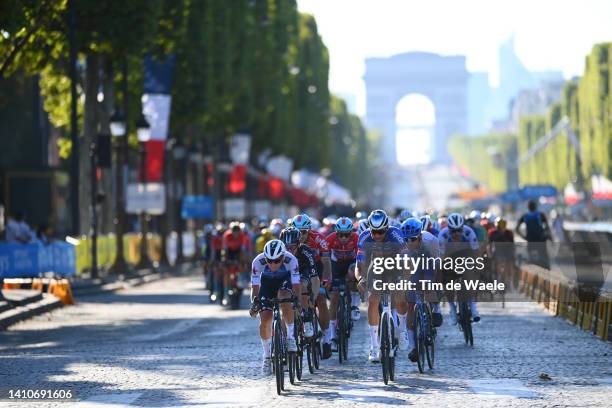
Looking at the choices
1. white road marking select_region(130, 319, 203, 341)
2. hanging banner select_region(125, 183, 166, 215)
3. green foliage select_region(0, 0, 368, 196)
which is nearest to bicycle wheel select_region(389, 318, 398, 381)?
white road marking select_region(130, 319, 203, 341)

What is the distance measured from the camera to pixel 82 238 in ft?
155

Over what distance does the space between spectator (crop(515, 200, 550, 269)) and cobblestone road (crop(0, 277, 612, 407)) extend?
449 cm

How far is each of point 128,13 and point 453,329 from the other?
1898 centimetres

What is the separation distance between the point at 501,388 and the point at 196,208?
45.3m

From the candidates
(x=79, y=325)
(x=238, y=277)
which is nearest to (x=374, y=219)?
(x=79, y=325)

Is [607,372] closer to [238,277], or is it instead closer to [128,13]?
[238,277]

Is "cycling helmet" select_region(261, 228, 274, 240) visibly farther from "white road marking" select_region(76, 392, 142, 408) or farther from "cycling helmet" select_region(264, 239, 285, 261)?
"white road marking" select_region(76, 392, 142, 408)

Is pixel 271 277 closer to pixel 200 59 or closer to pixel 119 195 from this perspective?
pixel 119 195

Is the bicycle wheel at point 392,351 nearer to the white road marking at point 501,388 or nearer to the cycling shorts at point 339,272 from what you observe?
the white road marking at point 501,388

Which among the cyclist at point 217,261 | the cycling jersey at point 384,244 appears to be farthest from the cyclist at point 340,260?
the cyclist at point 217,261

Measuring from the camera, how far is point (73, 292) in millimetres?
41031

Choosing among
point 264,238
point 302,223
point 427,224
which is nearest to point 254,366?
point 302,223

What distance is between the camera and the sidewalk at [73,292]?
3138 cm

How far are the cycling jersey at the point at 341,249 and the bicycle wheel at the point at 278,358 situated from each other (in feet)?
14.1
